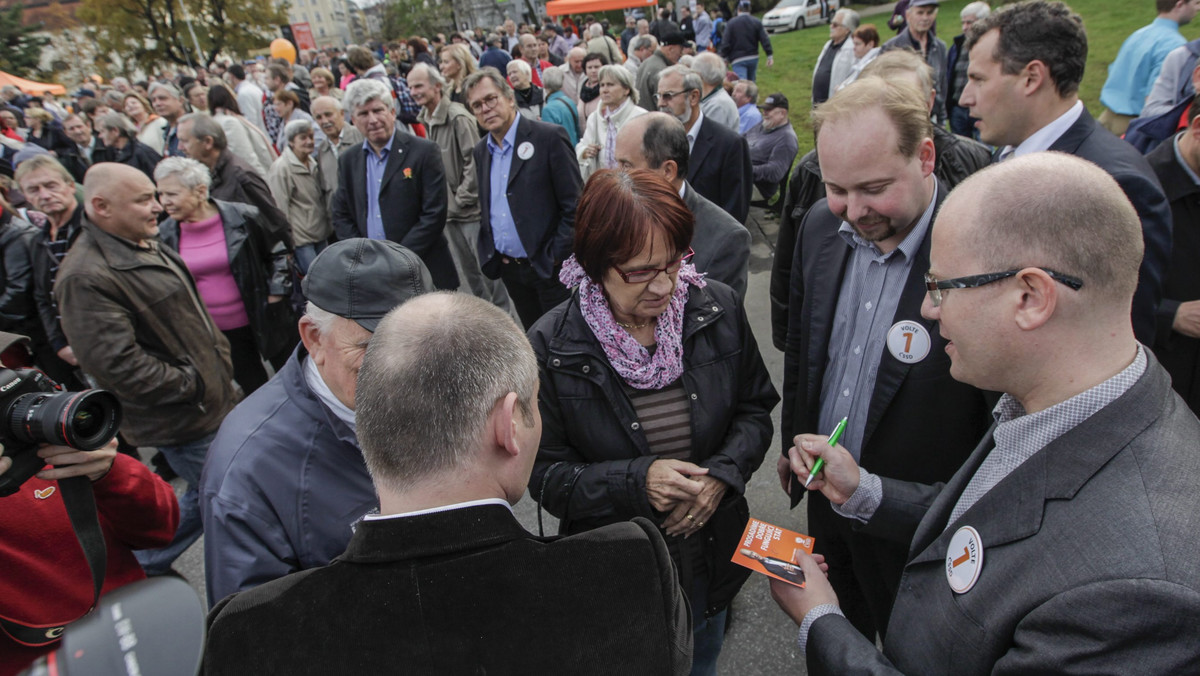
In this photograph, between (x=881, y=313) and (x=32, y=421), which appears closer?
(x=32, y=421)

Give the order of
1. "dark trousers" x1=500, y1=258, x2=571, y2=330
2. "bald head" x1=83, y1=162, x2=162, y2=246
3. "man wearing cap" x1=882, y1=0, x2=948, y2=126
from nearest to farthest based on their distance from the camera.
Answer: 1. "bald head" x1=83, y1=162, x2=162, y2=246
2. "dark trousers" x1=500, y1=258, x2=571, y2=330
3. "man wearing cap" x1=882, y1=0, x2=948, y2=126

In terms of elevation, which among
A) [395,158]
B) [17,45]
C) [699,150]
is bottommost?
[699,150]

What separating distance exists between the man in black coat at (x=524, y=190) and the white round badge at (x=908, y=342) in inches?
109

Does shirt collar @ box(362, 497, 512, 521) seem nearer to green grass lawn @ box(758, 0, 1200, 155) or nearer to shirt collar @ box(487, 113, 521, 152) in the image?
shirt collar @ box(487, 113, 521, 152)

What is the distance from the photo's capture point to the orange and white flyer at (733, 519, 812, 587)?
1617 mm

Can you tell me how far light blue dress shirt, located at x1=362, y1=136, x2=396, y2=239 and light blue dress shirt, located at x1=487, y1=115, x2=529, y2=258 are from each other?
2.74 feet

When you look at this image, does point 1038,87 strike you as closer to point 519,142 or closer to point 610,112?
point 519,142

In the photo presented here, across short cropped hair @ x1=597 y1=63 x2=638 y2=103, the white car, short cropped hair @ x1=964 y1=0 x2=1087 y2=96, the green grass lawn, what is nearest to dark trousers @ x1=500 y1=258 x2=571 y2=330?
short cropped hair @ x1=597 y1=63 x2=638 y2=103

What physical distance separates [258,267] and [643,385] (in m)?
3.25

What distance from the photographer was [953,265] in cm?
131

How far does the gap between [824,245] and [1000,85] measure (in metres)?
1.21

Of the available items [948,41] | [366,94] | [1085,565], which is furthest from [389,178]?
[948,41]

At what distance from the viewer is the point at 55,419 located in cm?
152

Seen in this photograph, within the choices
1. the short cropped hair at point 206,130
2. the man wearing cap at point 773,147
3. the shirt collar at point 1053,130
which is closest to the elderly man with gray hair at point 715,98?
the man wearing cap at point 773,147
